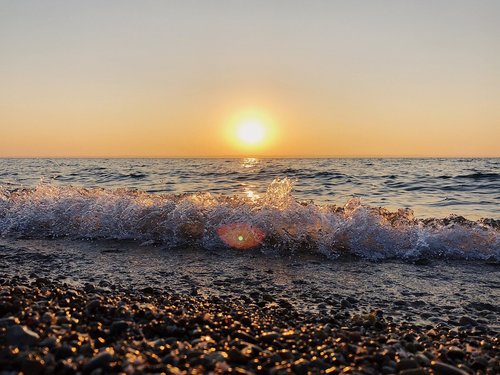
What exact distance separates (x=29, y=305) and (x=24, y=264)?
302cm

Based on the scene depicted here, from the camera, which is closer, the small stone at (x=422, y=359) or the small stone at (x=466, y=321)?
the small stone at (x=422, y=359)

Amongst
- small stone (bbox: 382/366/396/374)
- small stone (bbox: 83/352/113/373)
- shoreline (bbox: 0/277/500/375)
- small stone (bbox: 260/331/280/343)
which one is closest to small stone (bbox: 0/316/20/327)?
shoreline (bbox: 0/277/500/375)

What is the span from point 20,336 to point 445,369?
2.86 metres

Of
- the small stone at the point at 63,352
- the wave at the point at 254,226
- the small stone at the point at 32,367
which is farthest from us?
the wave at the point at 254,226

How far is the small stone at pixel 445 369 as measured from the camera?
9.47 ft

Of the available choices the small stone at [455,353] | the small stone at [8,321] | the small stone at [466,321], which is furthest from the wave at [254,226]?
the small stone at [8,321]

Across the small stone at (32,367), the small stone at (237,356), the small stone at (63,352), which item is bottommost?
the small stone at (237,356)

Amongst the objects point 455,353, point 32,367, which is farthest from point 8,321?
point 455,353

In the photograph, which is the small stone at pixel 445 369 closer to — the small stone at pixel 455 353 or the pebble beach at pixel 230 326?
the pebble beach at pixel 230 326

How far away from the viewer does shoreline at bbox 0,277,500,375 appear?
2.63 m

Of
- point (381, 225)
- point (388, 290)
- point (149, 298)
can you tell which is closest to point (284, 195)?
point (381, 225)

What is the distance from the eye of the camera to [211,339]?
10.5ft

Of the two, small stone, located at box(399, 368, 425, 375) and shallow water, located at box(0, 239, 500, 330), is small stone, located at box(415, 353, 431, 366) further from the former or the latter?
shallow water, located at box(0, 239, 500, 330)

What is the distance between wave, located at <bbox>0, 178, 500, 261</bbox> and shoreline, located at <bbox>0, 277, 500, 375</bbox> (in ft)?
10.7
